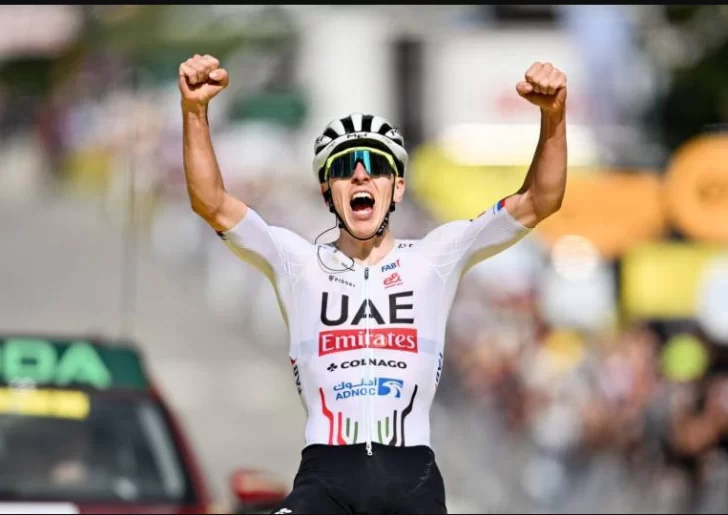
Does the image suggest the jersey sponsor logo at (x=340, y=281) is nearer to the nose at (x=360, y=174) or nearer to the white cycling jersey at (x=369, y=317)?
the white cycling jersey at (x=369, y=317)

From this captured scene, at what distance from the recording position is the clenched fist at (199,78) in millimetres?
5582

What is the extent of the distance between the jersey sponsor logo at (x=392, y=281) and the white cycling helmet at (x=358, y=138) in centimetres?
34

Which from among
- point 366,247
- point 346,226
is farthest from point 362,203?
point 366,247

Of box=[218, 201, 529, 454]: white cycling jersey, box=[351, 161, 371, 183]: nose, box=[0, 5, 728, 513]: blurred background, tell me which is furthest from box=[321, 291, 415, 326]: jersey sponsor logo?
box=[0, 5, 728, 513]: blurred background

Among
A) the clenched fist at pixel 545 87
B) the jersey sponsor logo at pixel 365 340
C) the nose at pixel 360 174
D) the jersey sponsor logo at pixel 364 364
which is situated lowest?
the jersey sponsor logo at pixel 364 364

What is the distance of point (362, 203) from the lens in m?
5.66

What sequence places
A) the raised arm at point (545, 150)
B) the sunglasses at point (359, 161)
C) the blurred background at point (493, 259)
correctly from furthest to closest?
the blurred background at point (493, 259)
the sunglasses at point (359, 161)
the raised arm at point (545, 150)

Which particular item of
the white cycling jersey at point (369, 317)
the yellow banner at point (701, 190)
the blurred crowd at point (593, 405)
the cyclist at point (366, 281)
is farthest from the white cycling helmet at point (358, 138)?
the yellow banner at point (701, 190)

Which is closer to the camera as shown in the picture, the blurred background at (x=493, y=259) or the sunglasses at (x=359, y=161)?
the sunglasses at (x=359, y=161)

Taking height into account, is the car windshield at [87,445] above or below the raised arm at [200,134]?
below

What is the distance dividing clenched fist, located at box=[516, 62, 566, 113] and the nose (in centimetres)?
56

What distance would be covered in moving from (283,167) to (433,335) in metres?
29.9

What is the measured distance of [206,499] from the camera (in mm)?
7445

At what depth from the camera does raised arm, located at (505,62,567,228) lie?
554 centimetres
